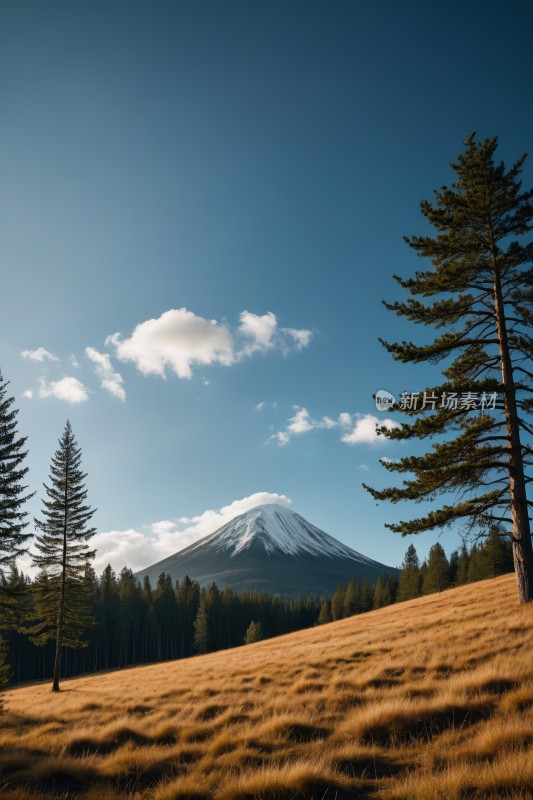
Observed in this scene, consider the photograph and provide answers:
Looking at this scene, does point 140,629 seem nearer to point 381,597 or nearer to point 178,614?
point 178,614

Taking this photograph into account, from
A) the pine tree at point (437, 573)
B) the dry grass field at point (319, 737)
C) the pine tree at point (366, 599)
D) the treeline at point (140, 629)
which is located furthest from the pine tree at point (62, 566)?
the pine tree at point (366, 599)

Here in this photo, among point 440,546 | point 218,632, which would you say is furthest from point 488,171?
point 218,632

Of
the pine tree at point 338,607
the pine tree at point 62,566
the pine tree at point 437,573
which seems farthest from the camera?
the pine tree at point 338,607

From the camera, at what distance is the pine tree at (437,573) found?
229ft

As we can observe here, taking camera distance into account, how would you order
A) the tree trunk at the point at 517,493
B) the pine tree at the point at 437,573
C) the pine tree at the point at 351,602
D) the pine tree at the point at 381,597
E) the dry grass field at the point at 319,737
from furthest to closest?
the pine tree at the point at 351,602
the pine tree at the point at 381,597
the pine tree at the point at 437,573
the tree trunk at the point at 517,493
the dry grass field at the point at 319,737

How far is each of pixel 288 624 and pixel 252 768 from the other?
111 m

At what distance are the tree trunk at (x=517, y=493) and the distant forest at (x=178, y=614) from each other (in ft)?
171

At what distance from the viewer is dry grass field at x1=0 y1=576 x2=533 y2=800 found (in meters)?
5.28

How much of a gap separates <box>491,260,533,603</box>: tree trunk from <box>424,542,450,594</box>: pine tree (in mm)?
62429

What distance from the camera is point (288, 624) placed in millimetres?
105250

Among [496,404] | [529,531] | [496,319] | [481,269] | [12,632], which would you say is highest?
[481,269]

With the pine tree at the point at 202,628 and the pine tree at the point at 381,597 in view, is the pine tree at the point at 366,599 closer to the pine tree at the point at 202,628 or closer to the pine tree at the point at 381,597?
the pine tree at the point at 381,597

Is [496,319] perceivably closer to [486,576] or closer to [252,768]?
[252,768]

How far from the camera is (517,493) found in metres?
14.3
